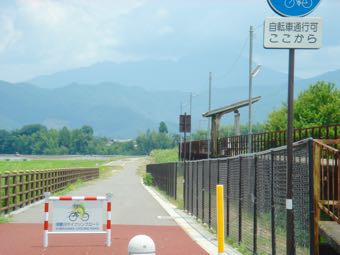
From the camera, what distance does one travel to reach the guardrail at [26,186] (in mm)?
22375

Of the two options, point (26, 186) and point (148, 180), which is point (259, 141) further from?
point (148, 180)

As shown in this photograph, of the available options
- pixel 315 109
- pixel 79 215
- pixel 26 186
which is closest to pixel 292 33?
pixel 79 215

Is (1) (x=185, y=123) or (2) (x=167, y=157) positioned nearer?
(1) (x=185, y=123)

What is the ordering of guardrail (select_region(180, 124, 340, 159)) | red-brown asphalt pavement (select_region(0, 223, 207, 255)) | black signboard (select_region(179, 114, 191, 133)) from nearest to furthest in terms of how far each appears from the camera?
red-brown asphalt pavement (select_region(0, 223, 207, 255)) < guardrail (select_region(180, 124, 340, 159)) < black signboard (select_region(179, 114, 191, 133))

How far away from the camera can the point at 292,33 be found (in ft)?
27.6

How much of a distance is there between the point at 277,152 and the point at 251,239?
10.8ft

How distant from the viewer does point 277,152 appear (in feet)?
37.0

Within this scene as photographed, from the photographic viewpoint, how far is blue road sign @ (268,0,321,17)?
8.50 m

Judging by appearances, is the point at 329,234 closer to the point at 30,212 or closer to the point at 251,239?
the point at 251,239

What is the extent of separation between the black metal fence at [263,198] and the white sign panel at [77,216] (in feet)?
9.43

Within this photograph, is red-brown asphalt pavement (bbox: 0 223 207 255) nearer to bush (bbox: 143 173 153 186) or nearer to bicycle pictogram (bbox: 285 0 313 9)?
bicycle pictogram (bbox: 285 0 313 9)

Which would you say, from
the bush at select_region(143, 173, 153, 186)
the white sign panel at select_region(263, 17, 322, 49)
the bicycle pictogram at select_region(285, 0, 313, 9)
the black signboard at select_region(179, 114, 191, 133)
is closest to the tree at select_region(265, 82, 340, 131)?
the bush at select_region(143, 173, 153, 186)

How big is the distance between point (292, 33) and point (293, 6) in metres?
0.38

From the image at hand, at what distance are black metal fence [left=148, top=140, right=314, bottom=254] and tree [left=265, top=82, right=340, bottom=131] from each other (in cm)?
5305
